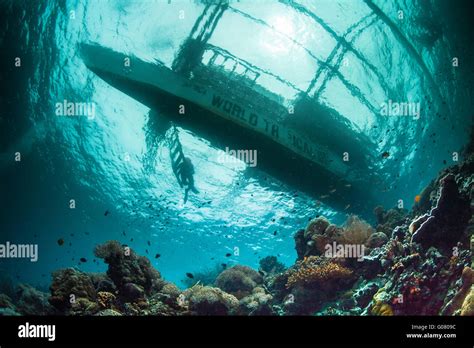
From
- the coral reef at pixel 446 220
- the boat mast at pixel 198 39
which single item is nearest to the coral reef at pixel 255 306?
the coral reef at pixel 446 220

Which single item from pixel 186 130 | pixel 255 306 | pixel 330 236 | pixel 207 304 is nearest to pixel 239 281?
pixel 255 306

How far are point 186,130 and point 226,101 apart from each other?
236 inches

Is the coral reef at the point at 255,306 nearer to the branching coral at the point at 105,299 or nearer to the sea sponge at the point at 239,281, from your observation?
the sea sponge at the point at 239,281

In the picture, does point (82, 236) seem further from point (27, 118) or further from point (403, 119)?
point (403, 119)

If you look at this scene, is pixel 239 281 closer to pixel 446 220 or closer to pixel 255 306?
pixel 255 306

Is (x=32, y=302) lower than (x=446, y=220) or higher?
lower

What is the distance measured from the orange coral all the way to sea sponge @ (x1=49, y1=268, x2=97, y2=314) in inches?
231

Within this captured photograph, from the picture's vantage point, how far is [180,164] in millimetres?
24203

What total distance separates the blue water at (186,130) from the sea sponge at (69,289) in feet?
24.0

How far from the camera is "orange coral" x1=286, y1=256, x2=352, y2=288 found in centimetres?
805

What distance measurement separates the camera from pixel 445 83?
17.8m

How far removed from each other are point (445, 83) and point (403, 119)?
3.34 meters

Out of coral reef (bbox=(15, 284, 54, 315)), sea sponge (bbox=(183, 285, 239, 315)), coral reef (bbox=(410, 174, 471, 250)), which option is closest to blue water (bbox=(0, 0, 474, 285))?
sea sponge (bbox=(183, 285, 239, 315))
